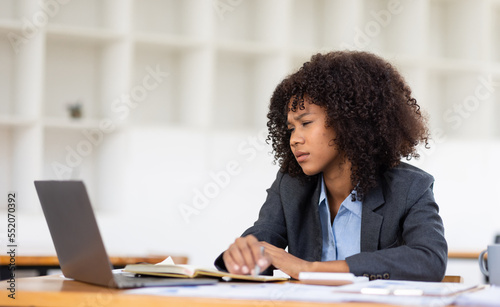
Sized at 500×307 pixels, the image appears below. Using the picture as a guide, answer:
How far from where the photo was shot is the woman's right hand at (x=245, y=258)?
1.32 metres

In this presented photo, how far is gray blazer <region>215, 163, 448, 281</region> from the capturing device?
55.7 inches

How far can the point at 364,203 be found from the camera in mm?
1778

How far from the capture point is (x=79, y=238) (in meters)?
1.17

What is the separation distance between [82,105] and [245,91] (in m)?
1.06

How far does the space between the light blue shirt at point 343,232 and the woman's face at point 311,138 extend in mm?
113

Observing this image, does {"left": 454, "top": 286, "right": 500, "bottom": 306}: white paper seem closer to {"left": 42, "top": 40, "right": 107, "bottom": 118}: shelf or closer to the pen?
the pen

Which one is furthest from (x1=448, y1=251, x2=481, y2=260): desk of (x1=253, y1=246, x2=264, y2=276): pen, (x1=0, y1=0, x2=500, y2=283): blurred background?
(x1=253, y1=246, x2=264, y2=276): pen

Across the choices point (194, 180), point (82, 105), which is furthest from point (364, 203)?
point (82, 105)

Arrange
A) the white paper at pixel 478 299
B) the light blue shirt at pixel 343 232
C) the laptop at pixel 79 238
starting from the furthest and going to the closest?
1. the light blue shirt at pixel 343 232
2. the laptop at pixel 79 238
3. the white paper at pixel 478 299

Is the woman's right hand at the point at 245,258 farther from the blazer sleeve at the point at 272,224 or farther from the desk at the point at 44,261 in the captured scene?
the desk at the point at 44,261

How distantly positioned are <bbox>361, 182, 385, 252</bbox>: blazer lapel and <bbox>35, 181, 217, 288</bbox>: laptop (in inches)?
25.0

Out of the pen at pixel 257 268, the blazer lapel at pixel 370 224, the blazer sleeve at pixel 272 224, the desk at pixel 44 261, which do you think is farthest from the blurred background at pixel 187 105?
the pen at pixel 257 268

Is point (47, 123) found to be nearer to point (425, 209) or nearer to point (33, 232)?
point (33, 232)

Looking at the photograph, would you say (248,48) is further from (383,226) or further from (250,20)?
(383,226)
